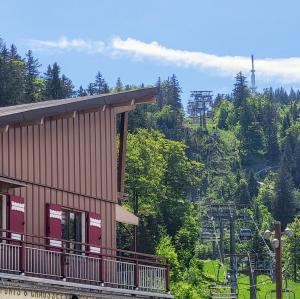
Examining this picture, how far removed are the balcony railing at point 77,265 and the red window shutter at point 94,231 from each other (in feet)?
1.04

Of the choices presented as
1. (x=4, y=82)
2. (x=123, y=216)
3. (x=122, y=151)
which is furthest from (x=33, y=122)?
(x=4, y=82)

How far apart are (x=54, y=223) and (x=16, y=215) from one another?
2.12 metres

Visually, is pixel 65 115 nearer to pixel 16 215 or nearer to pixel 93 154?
pixel 93 154

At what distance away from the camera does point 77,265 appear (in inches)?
1129

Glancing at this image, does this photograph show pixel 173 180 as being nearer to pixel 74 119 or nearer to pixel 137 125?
pixel 137 125

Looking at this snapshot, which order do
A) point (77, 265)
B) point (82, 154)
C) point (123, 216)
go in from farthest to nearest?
point (123, 216) < point (82, 154) < point (77, 265)

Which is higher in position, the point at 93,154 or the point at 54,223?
the point at 93,154

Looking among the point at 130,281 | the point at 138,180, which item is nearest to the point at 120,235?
the point at 138,180

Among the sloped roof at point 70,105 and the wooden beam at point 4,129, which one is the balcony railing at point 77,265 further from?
the sloped roof at point 70,105

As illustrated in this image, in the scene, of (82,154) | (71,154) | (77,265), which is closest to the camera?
(77,265)

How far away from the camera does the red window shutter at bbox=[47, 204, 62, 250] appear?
1153 inches

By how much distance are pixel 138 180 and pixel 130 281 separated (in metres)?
64.1

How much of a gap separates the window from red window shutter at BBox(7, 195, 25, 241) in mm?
2822

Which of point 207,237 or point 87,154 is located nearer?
point 87,154
